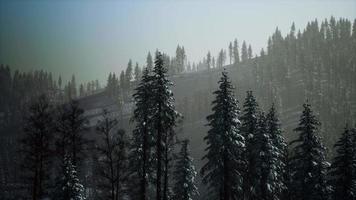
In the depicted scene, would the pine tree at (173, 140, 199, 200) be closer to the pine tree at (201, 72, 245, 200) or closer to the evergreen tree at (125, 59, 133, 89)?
the pine tree at (201, 72, 245, 200)

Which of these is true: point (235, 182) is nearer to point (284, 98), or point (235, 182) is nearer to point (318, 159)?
point (318, 159)

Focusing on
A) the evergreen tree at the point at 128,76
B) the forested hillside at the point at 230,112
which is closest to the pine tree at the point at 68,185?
the forested hillside at the point at 230,112

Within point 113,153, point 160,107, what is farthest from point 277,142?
point 113,153

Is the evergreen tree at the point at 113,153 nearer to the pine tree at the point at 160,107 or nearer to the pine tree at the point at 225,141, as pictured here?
the pine tree at the point at 160,107

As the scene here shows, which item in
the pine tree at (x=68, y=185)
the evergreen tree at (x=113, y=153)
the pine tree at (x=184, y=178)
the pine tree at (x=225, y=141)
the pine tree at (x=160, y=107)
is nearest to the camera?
the pine tree at (x=68, y=185)

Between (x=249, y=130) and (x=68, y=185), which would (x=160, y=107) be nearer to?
(x=68, y=185)

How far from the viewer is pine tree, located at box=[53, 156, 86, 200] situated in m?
25.4

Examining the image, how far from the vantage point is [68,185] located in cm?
2538

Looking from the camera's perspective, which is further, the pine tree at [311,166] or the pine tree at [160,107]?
the pine tree at [311,166]

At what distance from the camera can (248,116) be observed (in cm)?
3550

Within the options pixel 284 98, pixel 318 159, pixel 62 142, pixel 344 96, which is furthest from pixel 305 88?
pixel 62 142

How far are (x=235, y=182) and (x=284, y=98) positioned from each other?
400 feet

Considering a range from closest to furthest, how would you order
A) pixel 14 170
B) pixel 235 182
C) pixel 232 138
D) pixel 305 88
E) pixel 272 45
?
pixel 232 138, pixel 235 182, pixel 14 170, pixel 305 88, pixel 272 45

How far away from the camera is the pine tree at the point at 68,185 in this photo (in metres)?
25.4
